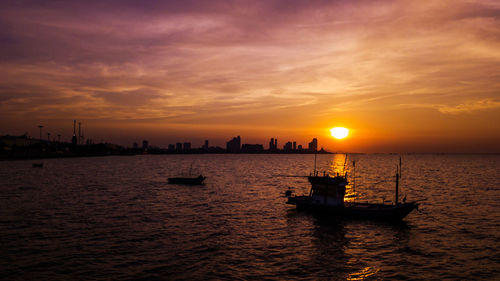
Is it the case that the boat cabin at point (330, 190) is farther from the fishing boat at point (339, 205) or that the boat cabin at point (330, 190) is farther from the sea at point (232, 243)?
the sea at point (232, 243)

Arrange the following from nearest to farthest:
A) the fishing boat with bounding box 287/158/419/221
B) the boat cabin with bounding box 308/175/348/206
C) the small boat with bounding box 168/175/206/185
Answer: the fishing boat with bounding box 287/158/419/221
the boat cabin with bounding box 308/175/348/206
the small boat with bounding box 168/175/206/185

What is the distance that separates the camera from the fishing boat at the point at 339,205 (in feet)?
145

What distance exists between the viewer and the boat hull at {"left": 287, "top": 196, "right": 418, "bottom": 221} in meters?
44.2

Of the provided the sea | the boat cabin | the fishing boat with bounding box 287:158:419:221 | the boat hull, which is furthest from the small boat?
the boat cabin

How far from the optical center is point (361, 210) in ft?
149

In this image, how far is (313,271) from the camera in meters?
26.1

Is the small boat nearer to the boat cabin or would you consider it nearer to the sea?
the sea

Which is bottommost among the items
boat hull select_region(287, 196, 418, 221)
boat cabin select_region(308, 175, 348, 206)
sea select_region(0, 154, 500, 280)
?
sea select_region(0, 154, 500, 280)

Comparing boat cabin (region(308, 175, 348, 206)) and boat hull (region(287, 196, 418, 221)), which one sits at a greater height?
boat cabin (region(308, 175, 348, 206))

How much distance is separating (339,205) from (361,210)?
3.27 metres

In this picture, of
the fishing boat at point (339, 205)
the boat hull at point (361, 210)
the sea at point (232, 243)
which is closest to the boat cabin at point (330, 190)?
the fishing boat at point (339, 205)

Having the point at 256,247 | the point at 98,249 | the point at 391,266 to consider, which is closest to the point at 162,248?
the point at 98,249

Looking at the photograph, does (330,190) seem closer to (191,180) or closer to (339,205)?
(339,205)

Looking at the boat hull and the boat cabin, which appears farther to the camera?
the boat cabin
